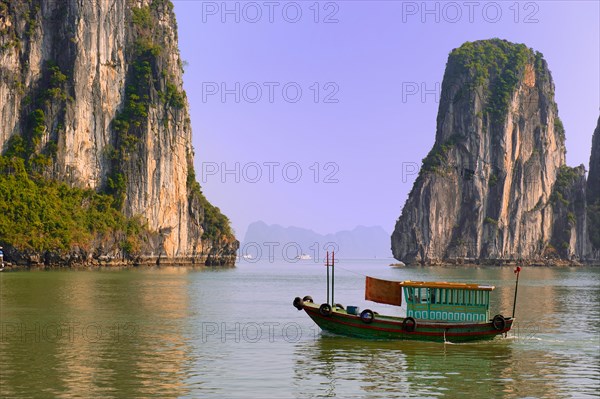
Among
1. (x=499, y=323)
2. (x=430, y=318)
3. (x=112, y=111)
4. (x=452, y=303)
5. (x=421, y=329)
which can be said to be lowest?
(x=421, y=329)

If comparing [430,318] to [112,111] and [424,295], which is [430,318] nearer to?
[424,295]

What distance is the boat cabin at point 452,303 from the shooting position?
119 feet

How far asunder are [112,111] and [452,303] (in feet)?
388

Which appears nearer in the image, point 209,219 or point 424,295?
point 424,295

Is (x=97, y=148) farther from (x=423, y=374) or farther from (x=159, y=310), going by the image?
(x=423, y=374)

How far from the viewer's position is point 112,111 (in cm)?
14562

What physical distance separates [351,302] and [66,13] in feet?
313

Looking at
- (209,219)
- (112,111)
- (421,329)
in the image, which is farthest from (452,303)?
(209,219)

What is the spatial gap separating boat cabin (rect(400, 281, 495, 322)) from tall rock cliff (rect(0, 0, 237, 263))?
102408 millimetres

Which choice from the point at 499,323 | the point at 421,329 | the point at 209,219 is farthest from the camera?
the point at 209,219

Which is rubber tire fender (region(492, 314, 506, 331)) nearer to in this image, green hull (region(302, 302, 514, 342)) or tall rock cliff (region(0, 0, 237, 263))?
green hull (region(302, 302, 514, 342))

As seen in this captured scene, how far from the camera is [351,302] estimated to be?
61.8 meters

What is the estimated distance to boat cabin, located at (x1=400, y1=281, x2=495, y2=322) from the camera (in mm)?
36188

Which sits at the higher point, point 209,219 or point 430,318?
point 209,219
